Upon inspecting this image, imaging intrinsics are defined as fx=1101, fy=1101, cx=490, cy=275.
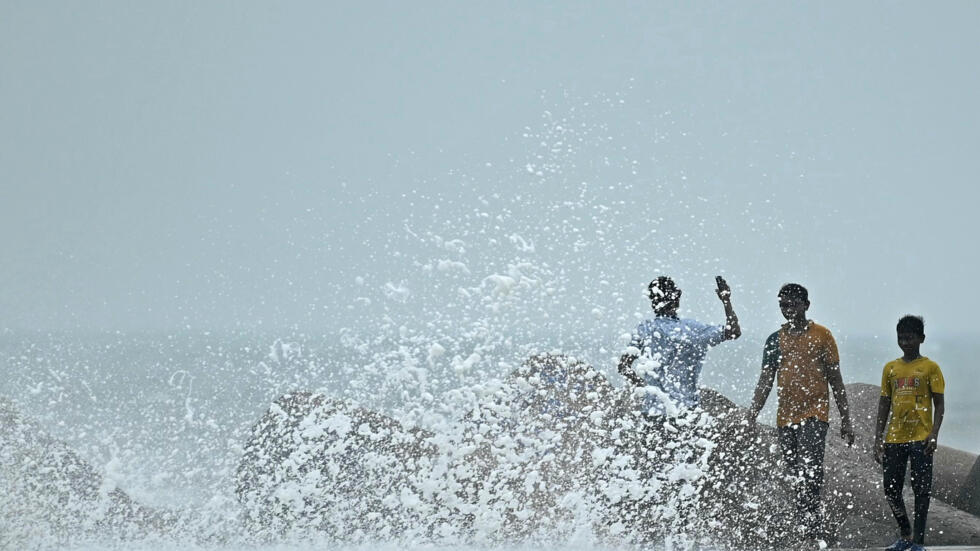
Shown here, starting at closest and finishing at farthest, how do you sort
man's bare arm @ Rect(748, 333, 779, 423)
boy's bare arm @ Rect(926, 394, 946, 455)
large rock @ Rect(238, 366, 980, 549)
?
boy's bare arm @ Rect(926, 394, 946, 455), large rock @ Rect(238, 366, 980, 549), man's bare arm @ Rect(748, 333, 779, 423)

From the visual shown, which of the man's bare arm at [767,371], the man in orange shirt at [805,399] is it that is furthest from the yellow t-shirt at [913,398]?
the man's bare arm at [767,371]

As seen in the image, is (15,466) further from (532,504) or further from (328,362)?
(328,362)

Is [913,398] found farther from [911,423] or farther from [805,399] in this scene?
[805,399]

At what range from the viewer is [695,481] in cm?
744

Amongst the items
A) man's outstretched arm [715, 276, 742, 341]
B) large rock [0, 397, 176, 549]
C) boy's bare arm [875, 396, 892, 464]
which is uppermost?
man's outstretched arm [715, 276, 742, 341]

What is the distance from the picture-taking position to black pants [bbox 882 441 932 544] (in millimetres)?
7004

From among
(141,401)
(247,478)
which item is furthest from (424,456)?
(141,401)

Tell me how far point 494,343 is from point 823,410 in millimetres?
2298

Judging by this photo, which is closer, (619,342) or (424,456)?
(619,342)

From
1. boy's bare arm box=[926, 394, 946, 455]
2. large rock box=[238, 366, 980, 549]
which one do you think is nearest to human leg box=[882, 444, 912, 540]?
boy's bare arm box=[926, 394, 946, 455]

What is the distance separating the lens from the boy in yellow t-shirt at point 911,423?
700cm

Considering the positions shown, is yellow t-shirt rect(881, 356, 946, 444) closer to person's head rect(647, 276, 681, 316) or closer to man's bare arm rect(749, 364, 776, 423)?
man's bare arm rect(749, 364, 776, 423)

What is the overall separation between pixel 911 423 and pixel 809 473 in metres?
0.72

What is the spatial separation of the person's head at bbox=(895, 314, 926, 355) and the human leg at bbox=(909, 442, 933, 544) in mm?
620
